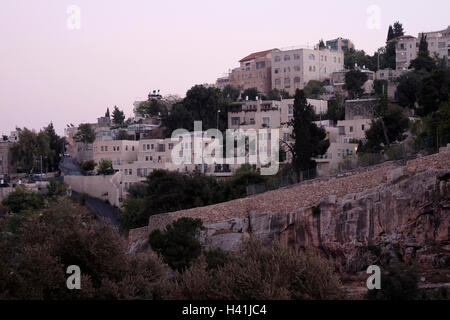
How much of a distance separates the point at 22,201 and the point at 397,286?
40.9m

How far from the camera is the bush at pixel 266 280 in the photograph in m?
20.4

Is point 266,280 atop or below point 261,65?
below

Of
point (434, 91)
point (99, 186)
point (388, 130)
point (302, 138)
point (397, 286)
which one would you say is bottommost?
point (99, 186)

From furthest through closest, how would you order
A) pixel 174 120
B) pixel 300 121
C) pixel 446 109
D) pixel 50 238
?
1. pixel 174 120
2. pixel 300 121
3. pixel 446 109
4. pixel 50 238

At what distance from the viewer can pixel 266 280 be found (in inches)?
812

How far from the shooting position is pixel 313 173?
134 ft

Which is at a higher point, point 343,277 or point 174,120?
point 174,120

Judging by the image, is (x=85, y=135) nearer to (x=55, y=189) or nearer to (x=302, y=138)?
(x=55, y=189)

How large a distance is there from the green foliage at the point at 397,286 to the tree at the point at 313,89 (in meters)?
53.9

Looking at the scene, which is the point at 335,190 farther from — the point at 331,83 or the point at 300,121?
the point at 331,83

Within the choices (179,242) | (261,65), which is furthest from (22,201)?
(261,65)

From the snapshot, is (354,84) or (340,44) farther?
(340,44)
